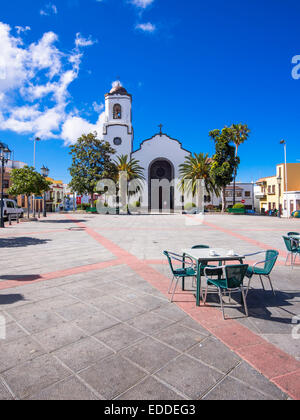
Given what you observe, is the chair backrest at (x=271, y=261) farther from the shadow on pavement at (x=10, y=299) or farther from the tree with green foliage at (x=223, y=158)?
the tree with green foliage at (x=223, y=158)

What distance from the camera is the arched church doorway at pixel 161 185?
1833 inches

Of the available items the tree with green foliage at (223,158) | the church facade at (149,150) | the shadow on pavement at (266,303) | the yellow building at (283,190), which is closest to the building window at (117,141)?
the church facade at (149,150)

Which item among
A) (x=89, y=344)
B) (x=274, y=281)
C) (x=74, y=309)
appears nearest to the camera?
(x=89, y=344)

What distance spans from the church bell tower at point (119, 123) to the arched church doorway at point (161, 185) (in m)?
5.89

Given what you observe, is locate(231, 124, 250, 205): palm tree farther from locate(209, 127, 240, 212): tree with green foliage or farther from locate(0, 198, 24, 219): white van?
locate(0, 198, 24, 219): white van

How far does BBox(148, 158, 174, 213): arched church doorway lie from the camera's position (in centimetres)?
4656

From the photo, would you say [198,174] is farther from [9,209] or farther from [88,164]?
[9,209]

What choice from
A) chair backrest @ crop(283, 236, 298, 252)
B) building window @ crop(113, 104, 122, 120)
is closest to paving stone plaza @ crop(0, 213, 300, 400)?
chair backrest @ crop(283, 236, 298, 252)

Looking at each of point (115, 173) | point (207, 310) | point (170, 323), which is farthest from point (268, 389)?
point (115, 173)

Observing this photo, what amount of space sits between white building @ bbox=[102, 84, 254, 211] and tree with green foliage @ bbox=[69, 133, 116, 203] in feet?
40.9
